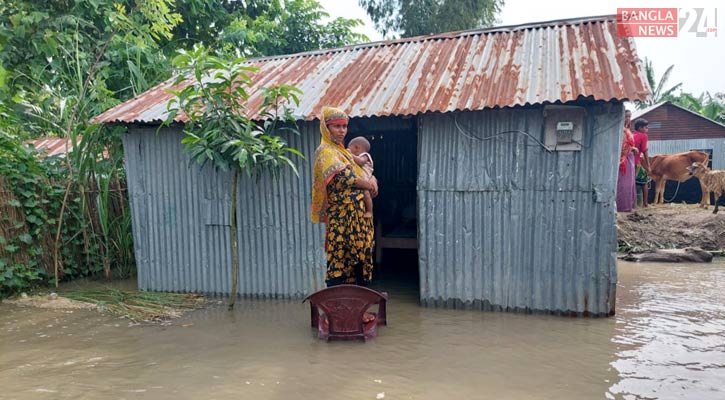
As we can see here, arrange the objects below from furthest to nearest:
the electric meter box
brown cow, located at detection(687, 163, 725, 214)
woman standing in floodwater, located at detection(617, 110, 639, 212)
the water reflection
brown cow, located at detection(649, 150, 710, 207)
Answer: brown cow, located at detection(649, 150, 710, 207), brown cow, located at detection(687, 163, 725, 214), woman standing in floodwater, located at detection(617, 110, 639, 212), the electric meter box, the water reflection

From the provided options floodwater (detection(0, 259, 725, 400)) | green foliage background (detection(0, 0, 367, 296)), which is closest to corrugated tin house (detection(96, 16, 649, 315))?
floodwater (detection(0, 259, 725, 400))

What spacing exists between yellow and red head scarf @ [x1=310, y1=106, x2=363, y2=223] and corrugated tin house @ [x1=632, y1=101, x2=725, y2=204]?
51.1 ft

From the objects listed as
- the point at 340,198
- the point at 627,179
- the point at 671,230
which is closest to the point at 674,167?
the point at 671,230

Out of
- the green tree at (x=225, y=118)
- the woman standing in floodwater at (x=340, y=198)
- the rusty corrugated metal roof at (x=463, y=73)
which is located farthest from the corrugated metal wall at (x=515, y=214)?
the green tree at (x=225, y=118)

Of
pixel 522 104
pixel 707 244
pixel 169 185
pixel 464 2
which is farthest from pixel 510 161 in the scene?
pixel 464 2

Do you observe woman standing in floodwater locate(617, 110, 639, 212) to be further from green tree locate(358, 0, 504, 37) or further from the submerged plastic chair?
green tree locate(358, 0, 504, 37)

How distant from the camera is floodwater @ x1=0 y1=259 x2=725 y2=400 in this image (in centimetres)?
339

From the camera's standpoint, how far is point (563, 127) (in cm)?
488

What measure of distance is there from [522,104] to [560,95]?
39 cm

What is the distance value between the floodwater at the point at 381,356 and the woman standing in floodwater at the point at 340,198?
0.82 meters

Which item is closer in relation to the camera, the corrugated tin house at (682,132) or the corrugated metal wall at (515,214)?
the corrugated metal wall at (515,214)

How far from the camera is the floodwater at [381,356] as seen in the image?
11.1 feet

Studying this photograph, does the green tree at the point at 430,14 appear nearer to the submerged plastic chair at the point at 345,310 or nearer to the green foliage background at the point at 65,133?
the green foliage background at the point at 65,133

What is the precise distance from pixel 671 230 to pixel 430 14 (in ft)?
40.6
